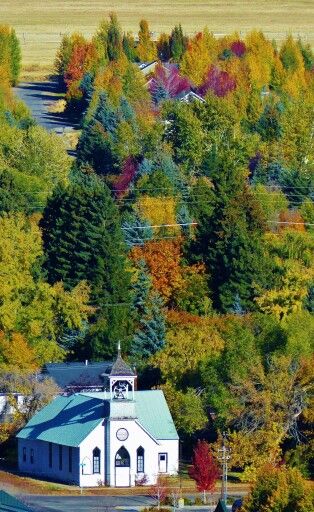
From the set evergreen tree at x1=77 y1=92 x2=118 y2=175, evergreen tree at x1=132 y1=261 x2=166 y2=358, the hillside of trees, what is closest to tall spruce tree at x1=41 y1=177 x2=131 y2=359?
the hillside of trees

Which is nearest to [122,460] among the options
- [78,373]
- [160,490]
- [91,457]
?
[91,457]

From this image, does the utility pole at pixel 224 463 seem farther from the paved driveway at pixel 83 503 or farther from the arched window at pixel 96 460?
the arched window at pixel 96 460

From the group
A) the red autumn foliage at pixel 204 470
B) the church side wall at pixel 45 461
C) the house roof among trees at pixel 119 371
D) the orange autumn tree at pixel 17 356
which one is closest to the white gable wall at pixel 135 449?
the church side wall at pixel 45 461

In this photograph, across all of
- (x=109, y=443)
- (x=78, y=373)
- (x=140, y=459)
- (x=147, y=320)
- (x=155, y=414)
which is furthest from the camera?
(x=147, y=320)

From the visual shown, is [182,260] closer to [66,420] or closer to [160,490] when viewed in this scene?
[66,420]

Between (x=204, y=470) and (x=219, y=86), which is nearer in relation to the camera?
(x=204, y=470)

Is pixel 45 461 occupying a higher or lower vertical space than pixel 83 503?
higher
